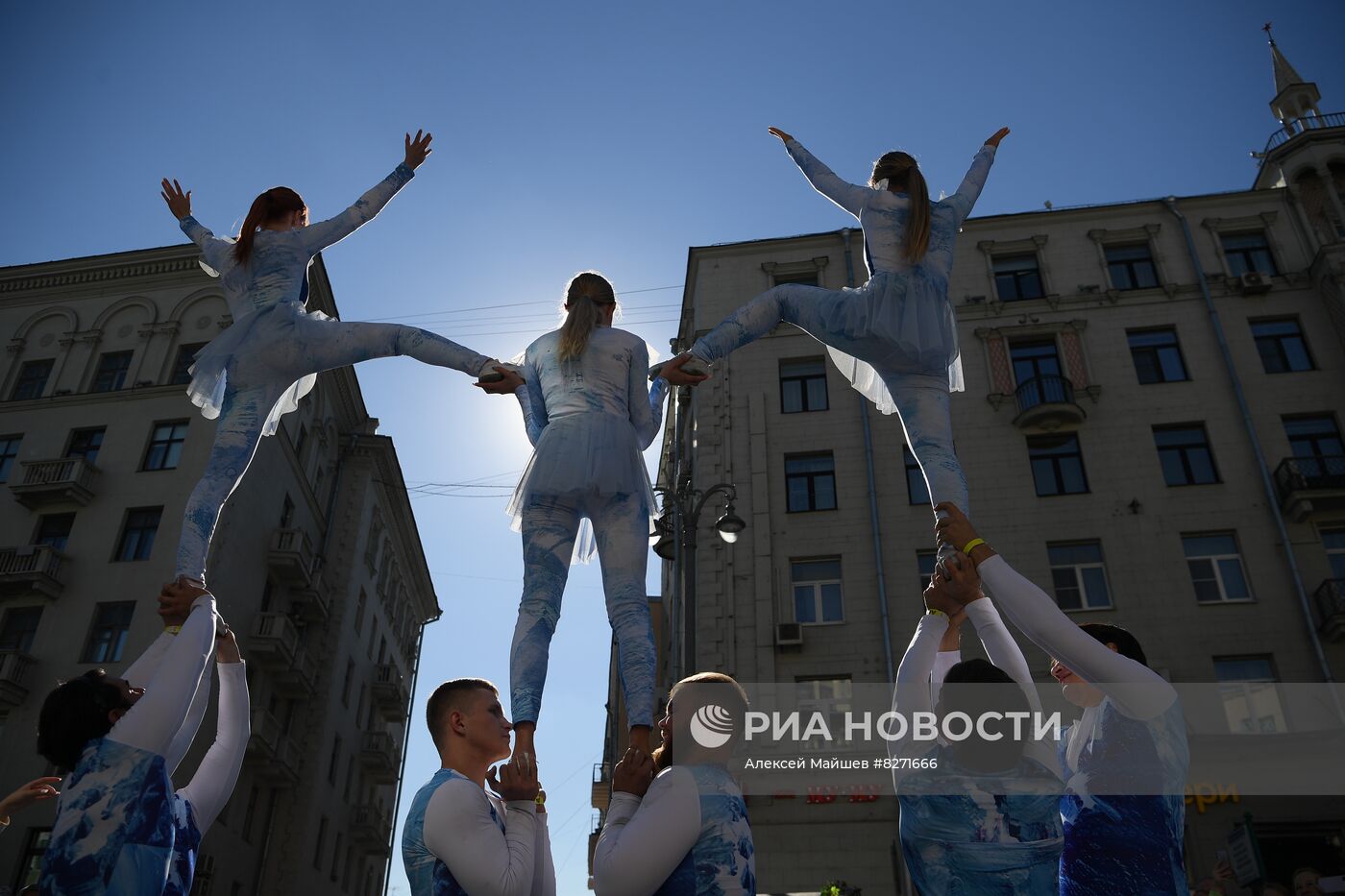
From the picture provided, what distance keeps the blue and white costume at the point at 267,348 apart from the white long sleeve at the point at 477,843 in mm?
2587

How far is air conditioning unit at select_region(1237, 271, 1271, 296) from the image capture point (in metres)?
28.1

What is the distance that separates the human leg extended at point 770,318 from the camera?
601 centimetres

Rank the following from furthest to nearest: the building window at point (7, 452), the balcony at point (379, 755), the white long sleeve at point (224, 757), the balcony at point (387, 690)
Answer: the balcony at point (387, 690)
the balcony at point (379, 755)
the building window at point (7, 452)
the white long sleeve at point (224, 757)

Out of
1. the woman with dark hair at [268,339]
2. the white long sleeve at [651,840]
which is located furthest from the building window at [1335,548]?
the white long sleeve at [651,840]

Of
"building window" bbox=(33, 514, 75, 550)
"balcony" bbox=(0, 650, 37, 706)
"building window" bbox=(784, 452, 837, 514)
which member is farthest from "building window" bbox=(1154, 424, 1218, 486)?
"building window" bbox=(33, 514, 75, 550)

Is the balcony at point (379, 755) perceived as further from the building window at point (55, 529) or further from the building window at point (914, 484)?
the building window at point (914, 484)

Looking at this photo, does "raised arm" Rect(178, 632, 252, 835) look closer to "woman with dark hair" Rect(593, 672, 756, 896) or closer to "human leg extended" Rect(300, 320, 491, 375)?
"woman with dark hair" Rect(593, 672, 756, 896)

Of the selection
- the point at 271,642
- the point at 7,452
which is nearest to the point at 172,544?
the point at 271,642

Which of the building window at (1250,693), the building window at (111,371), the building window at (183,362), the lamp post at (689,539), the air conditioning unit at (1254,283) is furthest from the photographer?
the building window at (111,371)

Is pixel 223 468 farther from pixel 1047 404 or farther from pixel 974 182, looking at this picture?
pixel 1047 404

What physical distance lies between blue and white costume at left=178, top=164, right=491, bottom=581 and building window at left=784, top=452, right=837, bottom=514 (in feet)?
68.5

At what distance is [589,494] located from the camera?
18.0 feet

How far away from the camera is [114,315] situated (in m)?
31.7

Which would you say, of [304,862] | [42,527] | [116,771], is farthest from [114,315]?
[116,771]
